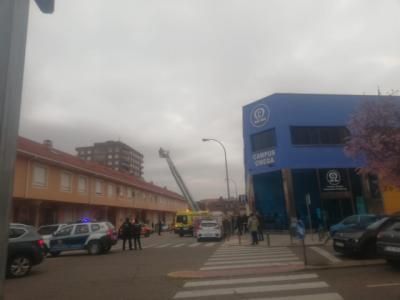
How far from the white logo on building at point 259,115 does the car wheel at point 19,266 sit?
20296mm

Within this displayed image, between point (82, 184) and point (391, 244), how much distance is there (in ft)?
88.3

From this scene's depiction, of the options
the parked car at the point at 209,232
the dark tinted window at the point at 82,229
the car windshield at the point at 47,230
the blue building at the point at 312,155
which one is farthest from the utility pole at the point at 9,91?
the blue building at the point at 312,155

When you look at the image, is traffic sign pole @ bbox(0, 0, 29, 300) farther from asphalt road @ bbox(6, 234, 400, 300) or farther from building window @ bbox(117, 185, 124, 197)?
building window @ bbox(117, 185, 124, 197)

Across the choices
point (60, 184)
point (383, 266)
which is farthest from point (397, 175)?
point (60, 184)

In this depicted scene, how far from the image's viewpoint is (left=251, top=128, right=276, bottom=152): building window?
26514mm

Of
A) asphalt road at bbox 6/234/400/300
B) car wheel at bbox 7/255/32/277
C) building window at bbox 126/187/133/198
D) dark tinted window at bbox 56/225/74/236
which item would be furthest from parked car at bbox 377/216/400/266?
building window at bbox 126/187/133/198

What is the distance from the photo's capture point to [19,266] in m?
10.4

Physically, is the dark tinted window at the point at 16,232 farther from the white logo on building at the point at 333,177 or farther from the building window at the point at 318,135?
the white logo on building at the point at 333,177

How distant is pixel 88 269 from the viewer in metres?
11.5

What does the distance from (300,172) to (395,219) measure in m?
17.8

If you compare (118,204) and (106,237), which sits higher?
(118,204)

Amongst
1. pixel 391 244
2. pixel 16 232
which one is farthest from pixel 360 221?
pixel 16 232

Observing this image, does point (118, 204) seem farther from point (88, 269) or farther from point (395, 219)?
point (395, 219)

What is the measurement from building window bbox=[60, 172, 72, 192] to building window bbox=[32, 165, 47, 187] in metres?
2.18
